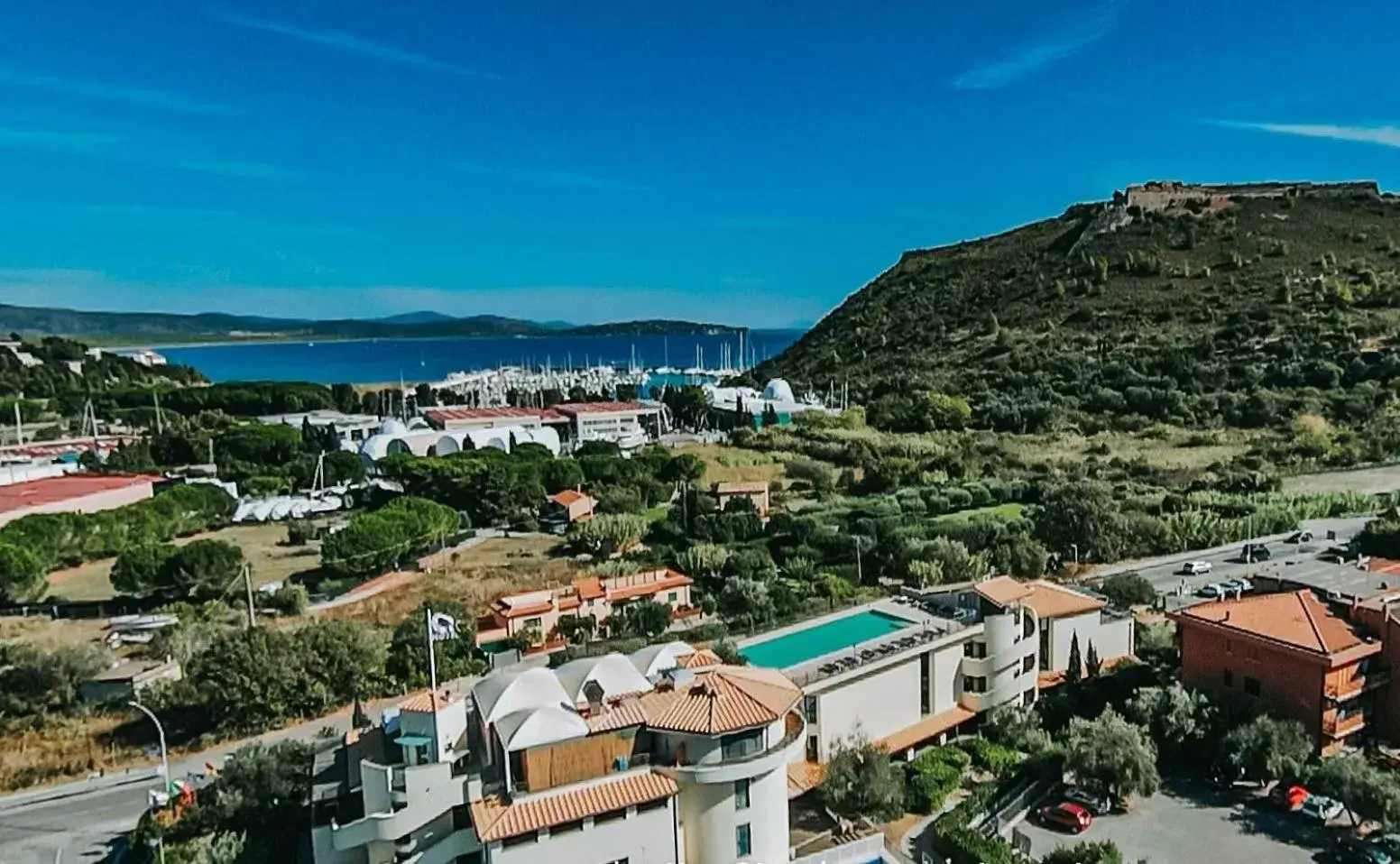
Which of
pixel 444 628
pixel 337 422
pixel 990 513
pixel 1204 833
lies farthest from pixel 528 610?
pixel 337 422

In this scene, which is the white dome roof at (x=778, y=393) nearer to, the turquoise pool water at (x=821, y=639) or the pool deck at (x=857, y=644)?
the pool deck at (x=857, y=644)

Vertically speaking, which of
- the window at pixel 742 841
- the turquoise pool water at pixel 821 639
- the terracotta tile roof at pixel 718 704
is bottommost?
the window at pixel 742 841

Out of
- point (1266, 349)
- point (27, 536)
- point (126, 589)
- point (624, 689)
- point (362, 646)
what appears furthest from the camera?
point (1266, 349)

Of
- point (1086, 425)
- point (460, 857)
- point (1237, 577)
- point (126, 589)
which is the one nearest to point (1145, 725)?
point (460, 857)

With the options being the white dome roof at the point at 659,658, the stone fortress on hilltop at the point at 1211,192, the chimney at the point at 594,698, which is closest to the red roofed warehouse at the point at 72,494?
the white dome roof at the point at 659,658

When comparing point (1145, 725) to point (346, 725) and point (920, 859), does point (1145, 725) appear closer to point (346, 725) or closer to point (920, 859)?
point (920, 859)

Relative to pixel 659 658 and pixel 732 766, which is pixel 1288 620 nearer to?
pixel 732 766
